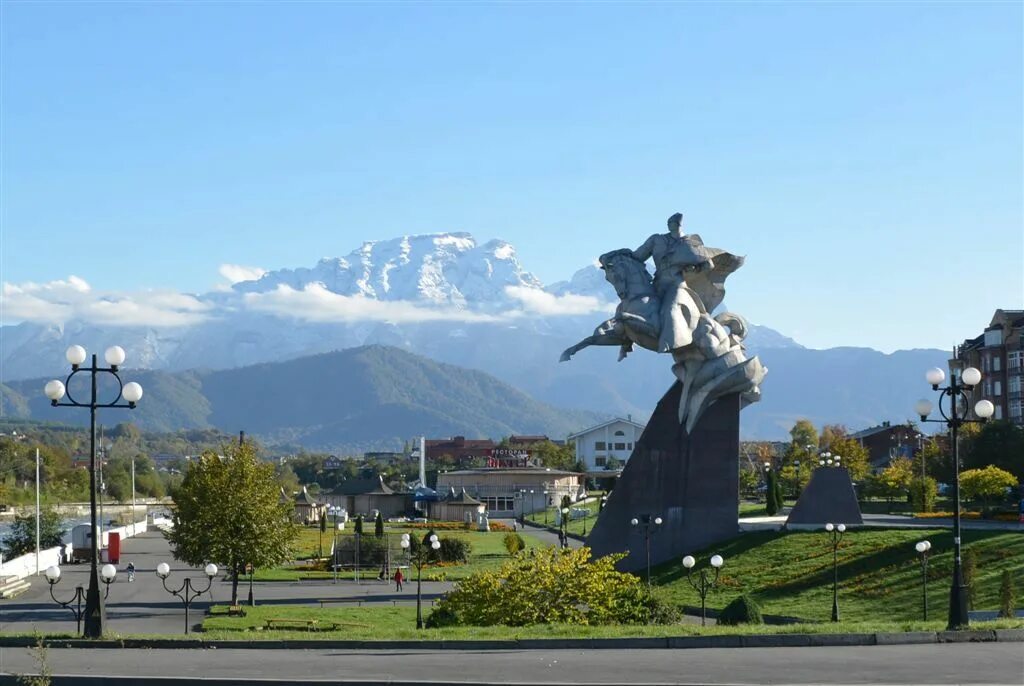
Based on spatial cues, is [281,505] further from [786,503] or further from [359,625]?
[786,503]

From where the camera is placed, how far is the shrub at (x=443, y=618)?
109 feet

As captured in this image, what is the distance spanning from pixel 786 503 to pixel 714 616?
52442mm

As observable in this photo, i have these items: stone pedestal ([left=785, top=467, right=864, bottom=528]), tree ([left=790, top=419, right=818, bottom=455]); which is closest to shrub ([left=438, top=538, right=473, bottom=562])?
stone pedestal ([left=785, top=467, right=864, bottom=528])

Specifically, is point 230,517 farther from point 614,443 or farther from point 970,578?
point 614,443

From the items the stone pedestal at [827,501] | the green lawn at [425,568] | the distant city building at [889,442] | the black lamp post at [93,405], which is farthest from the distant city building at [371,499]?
the black lamp post at [93,405]

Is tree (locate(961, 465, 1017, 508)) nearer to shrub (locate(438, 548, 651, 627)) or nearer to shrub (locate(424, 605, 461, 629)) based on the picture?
shrub (locate(438, 548, 651, 627))

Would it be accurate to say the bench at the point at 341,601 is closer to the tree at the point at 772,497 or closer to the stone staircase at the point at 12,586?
the stone staircase at the point at 12,586

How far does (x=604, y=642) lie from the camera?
25781mm

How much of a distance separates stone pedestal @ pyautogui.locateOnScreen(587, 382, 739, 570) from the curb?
93.7 feet

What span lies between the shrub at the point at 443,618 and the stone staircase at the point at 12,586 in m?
29.6

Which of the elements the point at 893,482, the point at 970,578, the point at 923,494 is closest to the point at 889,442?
the point at 893,482

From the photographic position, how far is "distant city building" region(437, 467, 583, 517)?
142750 mm

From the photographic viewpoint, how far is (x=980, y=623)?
90.5 feet

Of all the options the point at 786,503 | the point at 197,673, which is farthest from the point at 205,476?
the point at 786,503
